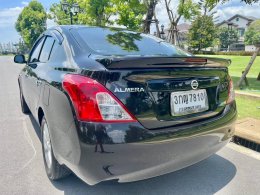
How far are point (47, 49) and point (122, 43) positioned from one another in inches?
42.2

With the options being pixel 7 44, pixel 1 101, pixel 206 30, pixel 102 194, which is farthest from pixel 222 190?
pixel 7 44

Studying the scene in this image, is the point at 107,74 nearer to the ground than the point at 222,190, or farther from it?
farther from it

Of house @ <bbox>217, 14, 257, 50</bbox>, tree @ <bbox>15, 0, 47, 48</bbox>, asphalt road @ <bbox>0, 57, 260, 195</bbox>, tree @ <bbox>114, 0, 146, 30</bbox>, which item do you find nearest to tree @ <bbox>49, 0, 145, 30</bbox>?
tree @ <bbox>114, 0, 146, 30</bbox>

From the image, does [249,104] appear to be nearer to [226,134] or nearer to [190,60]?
[226,134]

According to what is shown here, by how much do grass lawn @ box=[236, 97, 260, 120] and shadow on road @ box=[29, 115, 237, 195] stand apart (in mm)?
2107

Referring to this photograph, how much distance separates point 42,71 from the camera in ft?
10.4

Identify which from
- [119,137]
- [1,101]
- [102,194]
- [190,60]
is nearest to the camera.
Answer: [119,137]

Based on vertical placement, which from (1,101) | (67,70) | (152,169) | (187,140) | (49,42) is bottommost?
(1,101)

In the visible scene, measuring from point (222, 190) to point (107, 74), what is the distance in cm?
171

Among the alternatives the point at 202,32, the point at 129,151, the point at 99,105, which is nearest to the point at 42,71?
the point at 99,105

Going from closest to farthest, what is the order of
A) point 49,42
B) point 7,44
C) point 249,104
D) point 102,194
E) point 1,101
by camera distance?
point 102,194 → point 49,42 → point 249,104 → point 1,101 → point 7,44

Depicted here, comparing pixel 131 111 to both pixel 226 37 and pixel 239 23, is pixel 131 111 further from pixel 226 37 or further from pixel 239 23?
pixel 239 23

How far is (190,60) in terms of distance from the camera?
2.44 meters

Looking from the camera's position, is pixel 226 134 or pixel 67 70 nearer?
pixel 67 70
